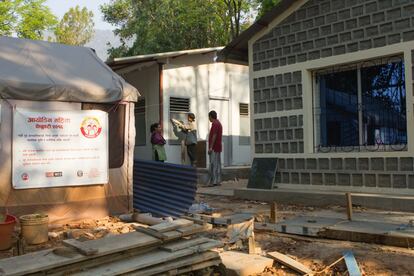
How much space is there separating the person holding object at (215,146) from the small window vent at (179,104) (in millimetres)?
2294

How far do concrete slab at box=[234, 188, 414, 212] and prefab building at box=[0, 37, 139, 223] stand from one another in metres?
2.92

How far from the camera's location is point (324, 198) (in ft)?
28.8

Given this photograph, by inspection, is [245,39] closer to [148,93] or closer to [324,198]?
[324,198]

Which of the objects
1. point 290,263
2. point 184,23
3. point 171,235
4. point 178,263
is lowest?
point 290,263

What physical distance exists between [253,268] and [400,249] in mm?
1944

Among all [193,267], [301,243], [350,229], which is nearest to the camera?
[193,267]

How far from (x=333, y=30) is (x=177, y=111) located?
646cm

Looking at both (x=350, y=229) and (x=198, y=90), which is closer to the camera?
(x=350, y=229)

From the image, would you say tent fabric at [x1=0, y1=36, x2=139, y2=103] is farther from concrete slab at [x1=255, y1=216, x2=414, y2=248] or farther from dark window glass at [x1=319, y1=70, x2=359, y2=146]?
dark window glass at [x1=319, y1=70, x2=359, y2=146]

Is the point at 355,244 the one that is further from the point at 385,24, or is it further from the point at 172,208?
the point at 385,24

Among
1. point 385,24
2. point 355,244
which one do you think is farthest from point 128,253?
point 385,24

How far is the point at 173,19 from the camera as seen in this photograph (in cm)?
2503

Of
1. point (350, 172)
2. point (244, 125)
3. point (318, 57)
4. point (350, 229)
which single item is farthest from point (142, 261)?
point (244, 125)

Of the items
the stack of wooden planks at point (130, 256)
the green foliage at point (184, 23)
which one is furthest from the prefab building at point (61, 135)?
the green foliage at point (184, 23)
